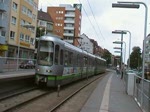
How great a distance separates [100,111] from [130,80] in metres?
7.98

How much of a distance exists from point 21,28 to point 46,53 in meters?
49.7

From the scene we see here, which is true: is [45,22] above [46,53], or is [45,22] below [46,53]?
above

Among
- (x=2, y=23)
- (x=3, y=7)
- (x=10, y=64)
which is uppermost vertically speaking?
(x=3, y=7)

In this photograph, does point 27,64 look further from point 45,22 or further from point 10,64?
point 45,22

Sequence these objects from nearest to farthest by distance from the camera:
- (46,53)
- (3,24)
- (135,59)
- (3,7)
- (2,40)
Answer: (46,53)
(2,40)
(3,7)
(3,24)
(135,59)

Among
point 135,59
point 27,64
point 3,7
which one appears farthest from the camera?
point 135,59

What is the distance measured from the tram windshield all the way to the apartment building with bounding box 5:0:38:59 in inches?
1492

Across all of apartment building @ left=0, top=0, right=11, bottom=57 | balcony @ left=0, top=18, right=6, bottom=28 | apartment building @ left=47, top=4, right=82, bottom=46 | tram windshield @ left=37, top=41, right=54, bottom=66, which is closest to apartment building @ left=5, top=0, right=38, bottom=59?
apartment building @ left=0, top=0, right=11, bottom=57

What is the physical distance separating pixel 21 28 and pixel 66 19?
2400 inches

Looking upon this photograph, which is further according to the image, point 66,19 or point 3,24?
point 66,19

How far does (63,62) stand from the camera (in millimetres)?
21375

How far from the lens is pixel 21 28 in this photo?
68.8m


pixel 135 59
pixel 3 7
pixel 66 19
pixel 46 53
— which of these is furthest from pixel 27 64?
pixel 135 59

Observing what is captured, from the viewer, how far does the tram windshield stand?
20094 millimetres
